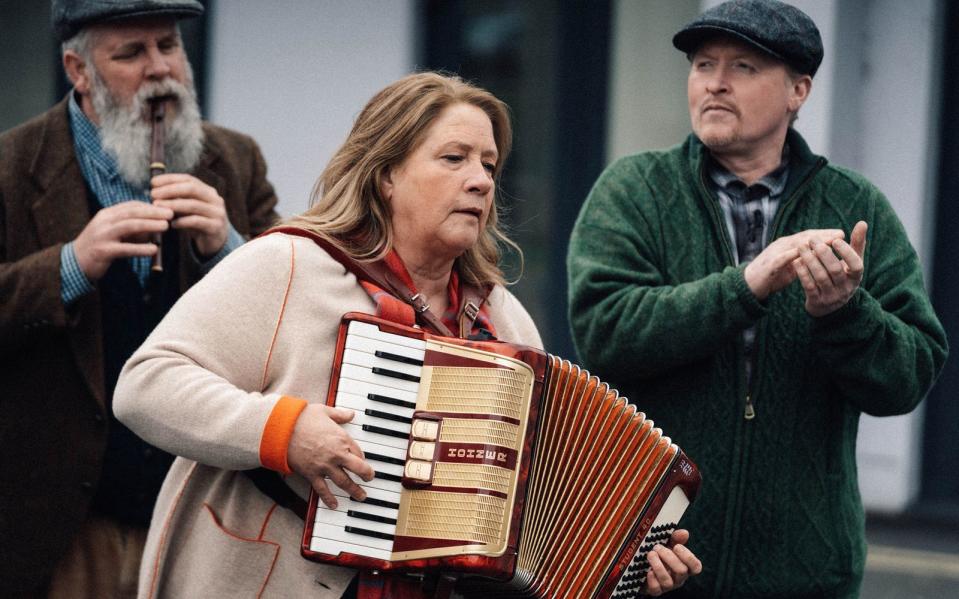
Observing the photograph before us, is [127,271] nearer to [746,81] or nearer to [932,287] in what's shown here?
[746,81]

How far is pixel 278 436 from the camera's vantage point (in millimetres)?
2566

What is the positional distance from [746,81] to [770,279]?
57 cm

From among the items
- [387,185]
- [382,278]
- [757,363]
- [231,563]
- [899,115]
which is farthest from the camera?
[899,115]

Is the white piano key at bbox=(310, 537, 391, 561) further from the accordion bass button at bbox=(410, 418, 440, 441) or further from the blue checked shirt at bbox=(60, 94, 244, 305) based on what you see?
the blue checked shirt at bbox=(60, 94, 244, 305)

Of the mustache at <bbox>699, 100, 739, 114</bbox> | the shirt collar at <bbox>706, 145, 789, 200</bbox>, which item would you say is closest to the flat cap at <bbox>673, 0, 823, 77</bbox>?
the mustache at <bbox>699, 100, 739, 114</bbox>

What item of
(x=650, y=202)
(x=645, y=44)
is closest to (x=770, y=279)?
(x=650, y=202)

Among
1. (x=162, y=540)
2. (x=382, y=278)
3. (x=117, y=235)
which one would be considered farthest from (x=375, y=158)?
(x=162, y=540)

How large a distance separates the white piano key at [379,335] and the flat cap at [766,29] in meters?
1.18

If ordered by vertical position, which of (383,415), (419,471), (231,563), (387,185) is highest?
(387,185)

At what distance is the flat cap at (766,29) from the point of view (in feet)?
10.6

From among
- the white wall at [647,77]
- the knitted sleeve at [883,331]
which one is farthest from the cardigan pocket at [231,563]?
the white wall at [647,77]

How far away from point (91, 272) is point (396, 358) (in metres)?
0.97

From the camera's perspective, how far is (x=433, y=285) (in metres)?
2.98

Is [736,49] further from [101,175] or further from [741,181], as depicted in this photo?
[101,175]
